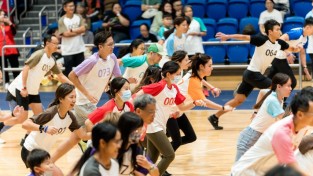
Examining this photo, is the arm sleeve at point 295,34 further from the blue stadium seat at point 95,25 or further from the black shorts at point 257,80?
the blue stadium seat at point 95,25

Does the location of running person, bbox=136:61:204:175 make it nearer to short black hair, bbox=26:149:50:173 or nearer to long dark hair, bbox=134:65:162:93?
long dark hair, bbox=134:65:162:93

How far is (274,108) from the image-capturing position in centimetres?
716

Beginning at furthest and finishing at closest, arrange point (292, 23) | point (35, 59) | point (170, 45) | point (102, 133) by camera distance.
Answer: point (292, 23) < point (170, 45) < point (35, 59) < point (102, 133)

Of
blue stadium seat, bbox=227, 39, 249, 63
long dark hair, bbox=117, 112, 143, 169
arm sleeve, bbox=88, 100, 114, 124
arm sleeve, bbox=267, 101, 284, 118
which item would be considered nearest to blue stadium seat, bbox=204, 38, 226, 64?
blue stadium seat, bbox=227, 39, 249, 63

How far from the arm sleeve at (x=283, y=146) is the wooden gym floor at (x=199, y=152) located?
3718 millimetres

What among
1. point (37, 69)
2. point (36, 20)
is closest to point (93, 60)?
point (37, 69)

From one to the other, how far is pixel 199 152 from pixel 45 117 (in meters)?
3.45

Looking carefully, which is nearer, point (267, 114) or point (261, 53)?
point (267, 114)

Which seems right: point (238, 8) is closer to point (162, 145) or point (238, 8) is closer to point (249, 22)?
point (249, 22)

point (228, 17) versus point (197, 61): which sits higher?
point (197, 61)

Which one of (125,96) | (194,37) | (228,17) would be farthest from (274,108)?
(228,17)

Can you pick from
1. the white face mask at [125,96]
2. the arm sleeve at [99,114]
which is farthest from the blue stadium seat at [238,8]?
the arm sleeve at [99,114]

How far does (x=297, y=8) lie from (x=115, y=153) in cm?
1199

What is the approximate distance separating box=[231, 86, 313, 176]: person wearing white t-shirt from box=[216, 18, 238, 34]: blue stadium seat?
10.2 m
